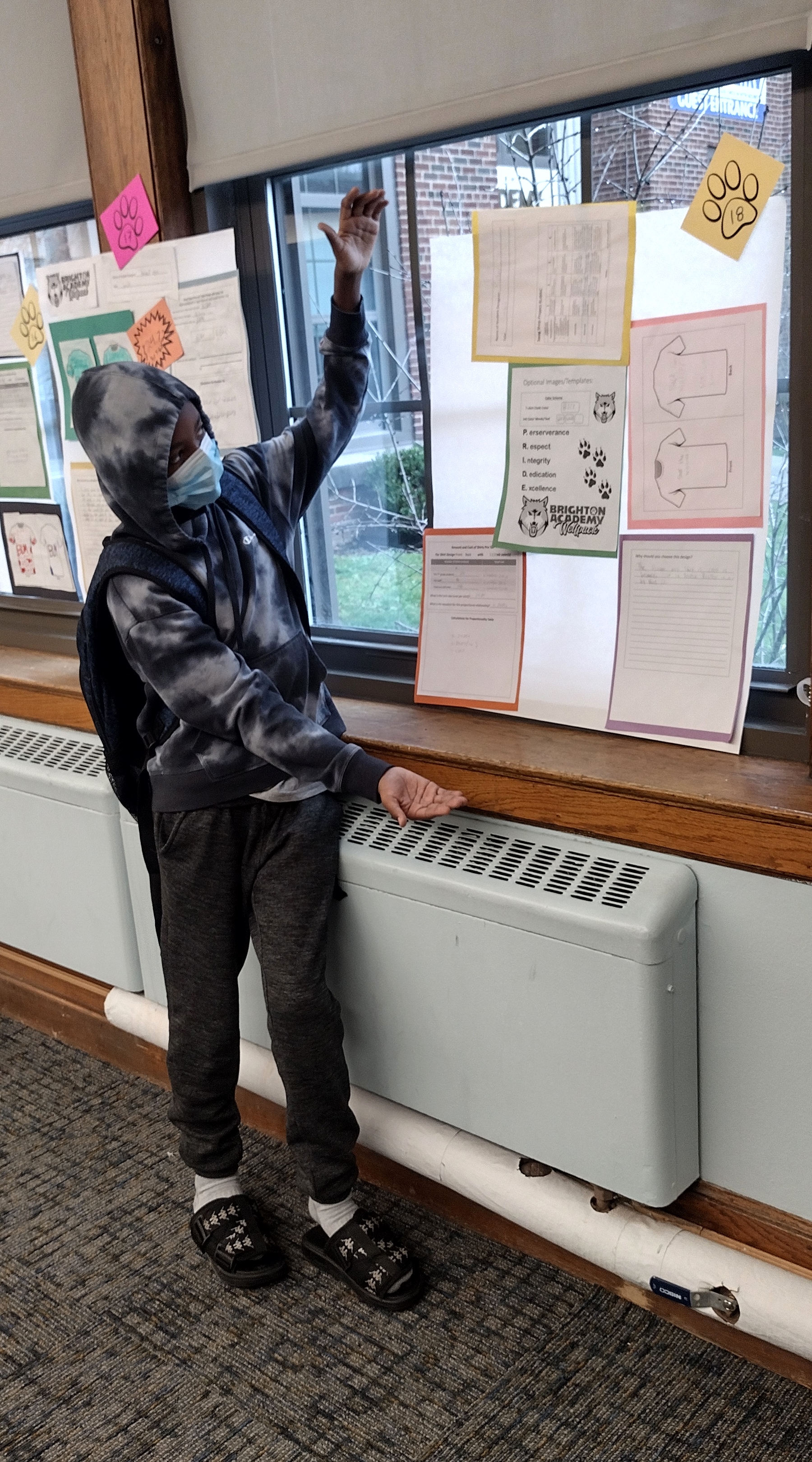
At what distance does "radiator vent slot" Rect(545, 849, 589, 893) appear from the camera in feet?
5.25

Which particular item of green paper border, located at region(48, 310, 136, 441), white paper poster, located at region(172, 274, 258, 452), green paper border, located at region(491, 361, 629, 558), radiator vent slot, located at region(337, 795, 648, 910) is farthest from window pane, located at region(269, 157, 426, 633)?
radiator vent slot, located at region(337, 795, 648, 910)

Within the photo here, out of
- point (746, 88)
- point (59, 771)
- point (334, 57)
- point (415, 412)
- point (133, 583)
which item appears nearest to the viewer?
point (746, 88)

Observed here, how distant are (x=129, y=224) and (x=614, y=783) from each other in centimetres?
136

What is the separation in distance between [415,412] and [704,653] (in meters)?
0.67

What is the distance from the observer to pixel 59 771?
2307mm

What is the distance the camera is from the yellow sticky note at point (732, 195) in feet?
4.79

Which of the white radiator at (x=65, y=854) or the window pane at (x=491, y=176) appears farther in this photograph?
the white radiator at (x=65, y=854)

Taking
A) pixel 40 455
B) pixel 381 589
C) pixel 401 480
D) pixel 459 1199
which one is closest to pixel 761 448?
pixel 401 480

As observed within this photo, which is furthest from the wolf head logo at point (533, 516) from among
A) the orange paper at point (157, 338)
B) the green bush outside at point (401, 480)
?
the orange paper at point (157, 338)

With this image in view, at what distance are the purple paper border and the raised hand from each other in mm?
535

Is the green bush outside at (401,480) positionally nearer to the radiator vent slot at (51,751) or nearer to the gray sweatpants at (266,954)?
the gray sweatpants at (266,954)

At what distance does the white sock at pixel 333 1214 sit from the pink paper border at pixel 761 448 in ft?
3.62

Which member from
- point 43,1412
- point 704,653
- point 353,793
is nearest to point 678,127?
point 704,653

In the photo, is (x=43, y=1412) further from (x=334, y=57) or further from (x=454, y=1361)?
(x=334, y=57)
